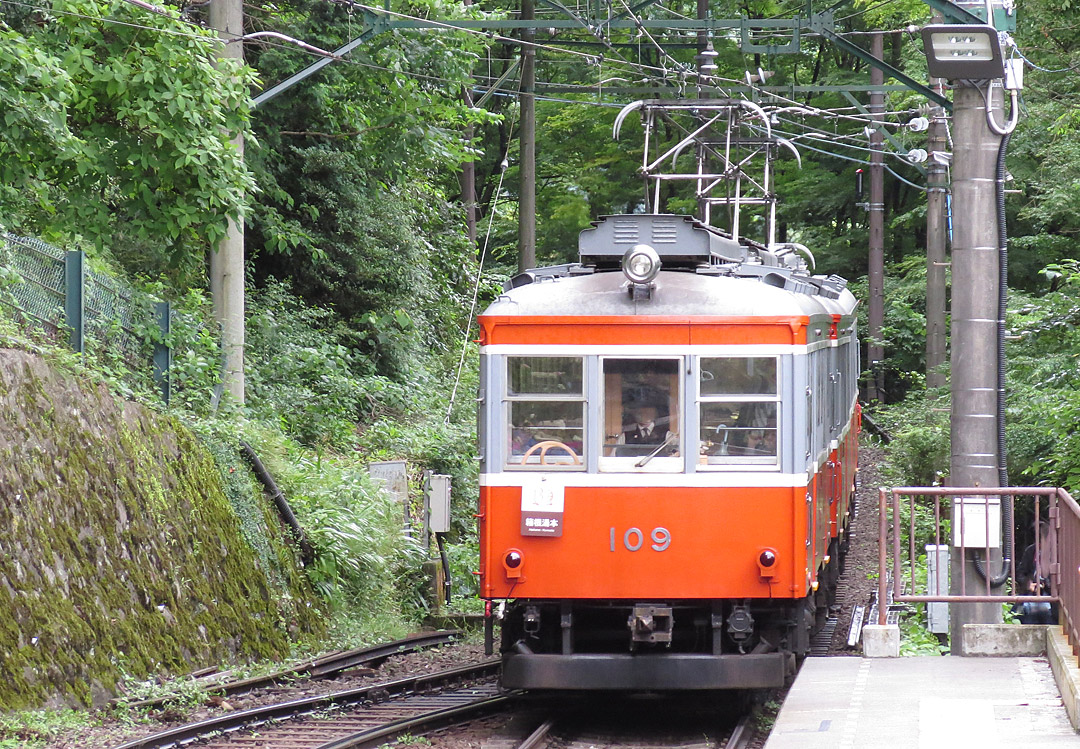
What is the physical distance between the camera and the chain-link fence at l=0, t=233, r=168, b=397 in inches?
459

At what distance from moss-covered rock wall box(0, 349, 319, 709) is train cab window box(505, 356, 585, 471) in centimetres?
312

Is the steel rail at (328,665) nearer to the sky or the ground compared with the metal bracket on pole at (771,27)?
nearer to the ground

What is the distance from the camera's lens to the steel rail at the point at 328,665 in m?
10.1

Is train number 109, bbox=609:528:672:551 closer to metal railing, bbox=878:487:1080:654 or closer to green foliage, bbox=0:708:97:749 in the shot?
metal railing, bbox=878:487:1080:654

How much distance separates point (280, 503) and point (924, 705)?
743 cm

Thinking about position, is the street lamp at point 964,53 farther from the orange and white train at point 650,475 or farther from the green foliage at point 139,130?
the green foliage at point 139,130

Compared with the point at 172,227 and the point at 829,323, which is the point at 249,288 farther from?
the point at 829,323

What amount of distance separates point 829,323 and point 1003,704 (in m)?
4.19

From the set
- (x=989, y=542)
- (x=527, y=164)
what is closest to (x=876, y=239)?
(x=527, y=164)

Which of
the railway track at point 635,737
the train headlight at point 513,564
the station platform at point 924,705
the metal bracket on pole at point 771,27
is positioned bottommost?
the railway track at point 635,737

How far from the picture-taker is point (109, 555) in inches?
406

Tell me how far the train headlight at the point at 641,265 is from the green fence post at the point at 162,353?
616cm

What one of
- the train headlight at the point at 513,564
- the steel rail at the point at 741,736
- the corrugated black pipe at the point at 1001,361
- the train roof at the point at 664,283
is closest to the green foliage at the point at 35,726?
the train headlight at the point at 513,564

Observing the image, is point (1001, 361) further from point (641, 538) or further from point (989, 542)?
point (641, 538)
